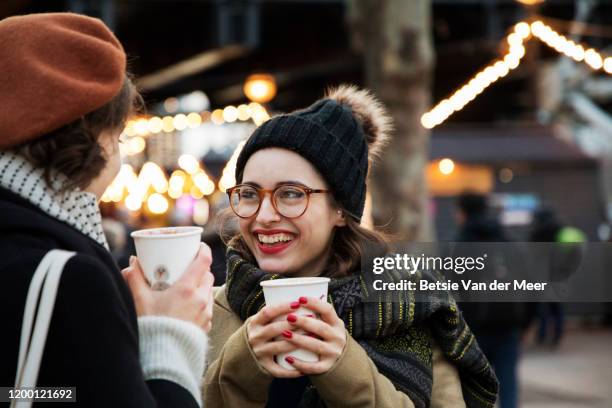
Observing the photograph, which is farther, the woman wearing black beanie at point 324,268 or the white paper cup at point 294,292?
the woman wearing black beanie at point 324,268

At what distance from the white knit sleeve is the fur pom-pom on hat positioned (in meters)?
1.12

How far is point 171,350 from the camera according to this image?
1614 millimetres

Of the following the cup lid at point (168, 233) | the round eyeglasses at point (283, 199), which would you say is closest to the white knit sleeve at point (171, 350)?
the cup lid at point (168, 233)

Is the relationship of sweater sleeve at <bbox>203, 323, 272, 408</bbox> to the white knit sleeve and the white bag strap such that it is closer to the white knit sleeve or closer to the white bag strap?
the white knit sleeve

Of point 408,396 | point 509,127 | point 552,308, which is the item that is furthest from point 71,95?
point 509,127

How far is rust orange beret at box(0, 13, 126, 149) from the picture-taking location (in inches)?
60.7

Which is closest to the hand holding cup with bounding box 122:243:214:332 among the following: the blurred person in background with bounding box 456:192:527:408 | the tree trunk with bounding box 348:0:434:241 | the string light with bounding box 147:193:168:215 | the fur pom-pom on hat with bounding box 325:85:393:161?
the fur pom-pom on hat with bounding box 325:85:393:161

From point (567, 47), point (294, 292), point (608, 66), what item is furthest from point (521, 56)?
point (294, 292)

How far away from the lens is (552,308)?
40.3ft

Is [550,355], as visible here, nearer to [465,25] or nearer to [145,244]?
[465,25]

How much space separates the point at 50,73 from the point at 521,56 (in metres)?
9.80

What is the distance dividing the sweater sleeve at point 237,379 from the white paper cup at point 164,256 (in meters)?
0.35

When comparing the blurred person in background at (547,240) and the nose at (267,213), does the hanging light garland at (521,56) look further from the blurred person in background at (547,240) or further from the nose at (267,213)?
the nose at (267,213)

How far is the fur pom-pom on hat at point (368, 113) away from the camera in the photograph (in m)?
2.60
